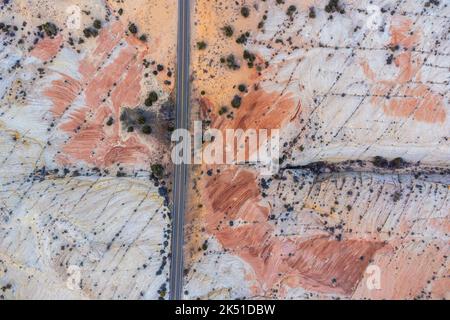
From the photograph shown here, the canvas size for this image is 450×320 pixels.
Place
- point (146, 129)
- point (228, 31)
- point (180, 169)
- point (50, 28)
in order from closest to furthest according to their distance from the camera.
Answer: point (50, 28) < point (228, 31) < point (146, 129) < point (180, 169)

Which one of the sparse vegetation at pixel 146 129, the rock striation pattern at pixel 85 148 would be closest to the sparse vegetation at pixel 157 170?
the rock striation pattern at pixel 85 148

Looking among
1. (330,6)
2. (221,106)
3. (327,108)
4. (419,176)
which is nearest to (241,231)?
(221,106)

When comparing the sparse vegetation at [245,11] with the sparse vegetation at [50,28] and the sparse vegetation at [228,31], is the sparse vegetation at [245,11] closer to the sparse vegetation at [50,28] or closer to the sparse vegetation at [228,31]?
the sparse vegetation at [228,31]

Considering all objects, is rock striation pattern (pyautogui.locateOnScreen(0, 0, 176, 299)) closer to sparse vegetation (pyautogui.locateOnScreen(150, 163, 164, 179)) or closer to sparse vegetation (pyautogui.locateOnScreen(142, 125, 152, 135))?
sparse vegetation (pyautogui.locateOnScreen(150, 163, 164, 179))

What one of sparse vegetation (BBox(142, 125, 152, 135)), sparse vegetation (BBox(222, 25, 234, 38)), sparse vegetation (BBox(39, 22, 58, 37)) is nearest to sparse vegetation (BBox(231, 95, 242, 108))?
sparse vegetation (BBox(222, 25, 234, 38))

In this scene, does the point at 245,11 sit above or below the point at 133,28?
above

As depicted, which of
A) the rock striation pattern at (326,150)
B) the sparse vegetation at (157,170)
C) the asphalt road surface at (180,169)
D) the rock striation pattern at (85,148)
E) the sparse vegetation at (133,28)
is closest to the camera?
the rock striation pattern at (85,148)

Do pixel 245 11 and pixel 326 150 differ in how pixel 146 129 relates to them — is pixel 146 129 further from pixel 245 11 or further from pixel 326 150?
pixel 326 150

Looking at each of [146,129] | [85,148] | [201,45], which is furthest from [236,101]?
[85,148]
